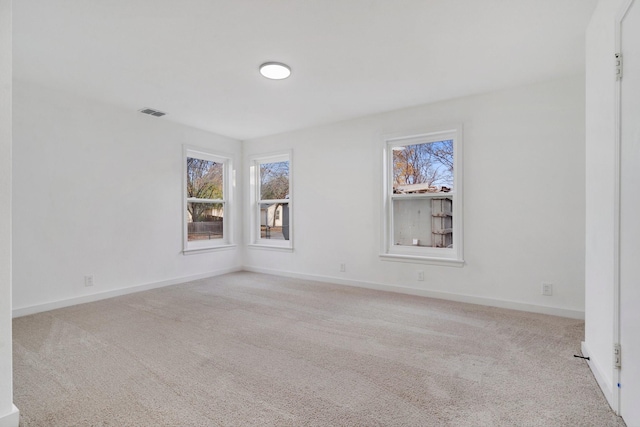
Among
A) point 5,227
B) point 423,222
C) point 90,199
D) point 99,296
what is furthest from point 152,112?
point 423,222

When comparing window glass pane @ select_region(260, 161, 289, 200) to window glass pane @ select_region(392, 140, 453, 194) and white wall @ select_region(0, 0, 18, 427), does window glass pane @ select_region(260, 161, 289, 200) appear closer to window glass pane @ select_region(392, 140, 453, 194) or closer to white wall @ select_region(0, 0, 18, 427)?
window glass pane @ select_region(392, 140, 453, 194)

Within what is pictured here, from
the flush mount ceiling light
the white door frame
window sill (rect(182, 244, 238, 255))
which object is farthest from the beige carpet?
the flush mount ceiling light

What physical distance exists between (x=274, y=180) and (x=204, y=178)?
1.18 metres

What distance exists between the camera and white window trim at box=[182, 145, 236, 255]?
4.98 meters

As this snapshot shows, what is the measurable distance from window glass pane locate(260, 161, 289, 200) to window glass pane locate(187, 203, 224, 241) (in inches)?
32.5

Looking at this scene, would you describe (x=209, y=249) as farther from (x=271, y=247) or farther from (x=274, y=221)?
(x=274, y=221)

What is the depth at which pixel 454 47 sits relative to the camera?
2.72 metres

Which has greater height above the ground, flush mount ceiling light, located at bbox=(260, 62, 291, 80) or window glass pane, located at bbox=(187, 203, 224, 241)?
flush mount ceiling light, located at bbox=(260, 62, 291, 80)

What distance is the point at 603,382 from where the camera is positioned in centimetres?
188

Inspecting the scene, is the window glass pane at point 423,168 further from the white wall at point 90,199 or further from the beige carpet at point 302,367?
the white wall at point 90,199

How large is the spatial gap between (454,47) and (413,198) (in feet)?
6.71

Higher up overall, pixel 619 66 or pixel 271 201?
pixel 619 66

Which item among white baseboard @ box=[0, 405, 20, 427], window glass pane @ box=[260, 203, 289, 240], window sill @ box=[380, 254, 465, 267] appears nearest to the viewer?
white baseboard @ box=[0, 405, 20, 427]

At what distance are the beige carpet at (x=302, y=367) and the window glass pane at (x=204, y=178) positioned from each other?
7.34 ft
